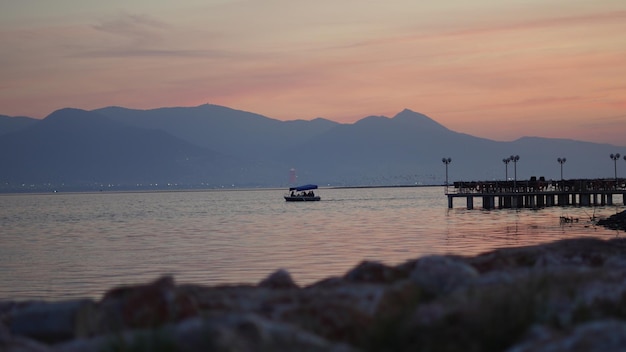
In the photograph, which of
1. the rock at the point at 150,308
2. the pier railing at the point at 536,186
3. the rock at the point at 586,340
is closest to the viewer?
the rock at the point at 586,340

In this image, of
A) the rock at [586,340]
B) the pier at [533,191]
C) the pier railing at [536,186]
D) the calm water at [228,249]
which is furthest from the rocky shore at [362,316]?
the pier railing at [536,186]

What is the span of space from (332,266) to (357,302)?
2160 cm

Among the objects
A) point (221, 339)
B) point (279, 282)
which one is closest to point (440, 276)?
point (279, 282)

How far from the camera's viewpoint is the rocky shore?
7.80 m

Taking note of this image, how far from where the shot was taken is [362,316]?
9578mm

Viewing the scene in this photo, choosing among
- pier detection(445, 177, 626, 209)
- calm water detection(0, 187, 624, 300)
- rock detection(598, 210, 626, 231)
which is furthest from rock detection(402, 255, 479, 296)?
pier detection(445, 177, 626, 209)

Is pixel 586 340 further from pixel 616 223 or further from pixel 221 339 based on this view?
pixel 616 223

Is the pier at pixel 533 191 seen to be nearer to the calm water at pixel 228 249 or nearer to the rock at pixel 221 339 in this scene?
the calm water at pixel 228 249

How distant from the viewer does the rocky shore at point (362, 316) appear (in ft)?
25.6

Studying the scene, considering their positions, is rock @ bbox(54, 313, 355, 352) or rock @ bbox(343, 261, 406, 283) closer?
rock @ bbox(54, 313, 355, 352)

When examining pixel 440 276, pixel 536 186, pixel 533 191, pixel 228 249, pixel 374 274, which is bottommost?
pixel 228 249

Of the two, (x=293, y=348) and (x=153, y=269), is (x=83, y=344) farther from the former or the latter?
(x=153, y=269)

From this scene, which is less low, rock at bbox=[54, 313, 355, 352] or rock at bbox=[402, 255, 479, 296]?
rock at bbox=[402, 255, 479, 296]

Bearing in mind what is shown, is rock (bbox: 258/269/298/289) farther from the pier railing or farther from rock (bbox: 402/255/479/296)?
the pier railing
